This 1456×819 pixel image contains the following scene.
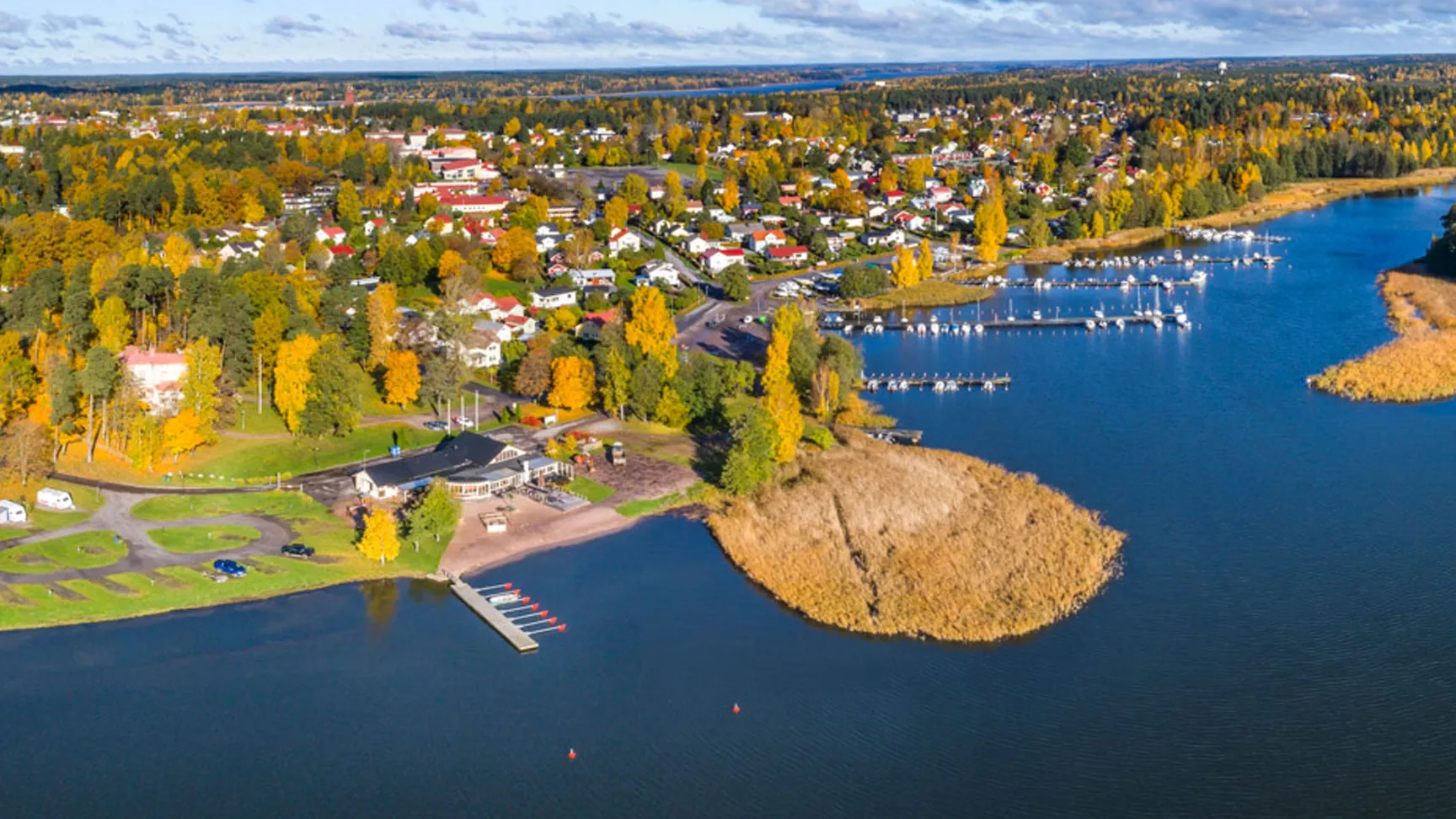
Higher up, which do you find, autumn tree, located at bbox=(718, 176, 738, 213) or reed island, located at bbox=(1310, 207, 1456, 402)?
autumn tree, located at bbox=(718, 176, 738, 213)

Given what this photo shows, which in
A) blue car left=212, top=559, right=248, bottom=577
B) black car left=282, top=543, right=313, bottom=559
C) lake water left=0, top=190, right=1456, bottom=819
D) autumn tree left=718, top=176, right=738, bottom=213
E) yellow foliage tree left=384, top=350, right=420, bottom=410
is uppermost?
autumn tree left=718, top=176, right=738, bottom=213

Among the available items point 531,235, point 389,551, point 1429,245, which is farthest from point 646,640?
point 1429,245

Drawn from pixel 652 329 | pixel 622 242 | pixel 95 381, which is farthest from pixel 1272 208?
pixel 95 381

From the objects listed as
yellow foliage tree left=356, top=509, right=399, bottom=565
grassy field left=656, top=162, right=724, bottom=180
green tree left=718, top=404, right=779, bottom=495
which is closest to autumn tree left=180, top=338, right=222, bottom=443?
yellow foliage tree left=356, top=509, right=399, bottom=565

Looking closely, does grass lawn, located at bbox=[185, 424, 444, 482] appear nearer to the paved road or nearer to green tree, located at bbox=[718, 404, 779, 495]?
the paved road

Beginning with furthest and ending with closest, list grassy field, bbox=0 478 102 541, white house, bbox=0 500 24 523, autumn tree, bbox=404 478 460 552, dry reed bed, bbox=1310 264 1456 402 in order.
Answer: dry reed bed, bbox=1310 264 1456 402 → white house, bbox=0 500 24 523 → grassy field, bbox=0 478 102 541 → autumn tree, bbox=404 478 460 552

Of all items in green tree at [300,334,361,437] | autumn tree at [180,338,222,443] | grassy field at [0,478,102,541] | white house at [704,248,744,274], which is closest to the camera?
grassy field at [0,478,102,541]

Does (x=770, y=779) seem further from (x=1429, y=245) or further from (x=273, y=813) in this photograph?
(x=1429, y=245)
